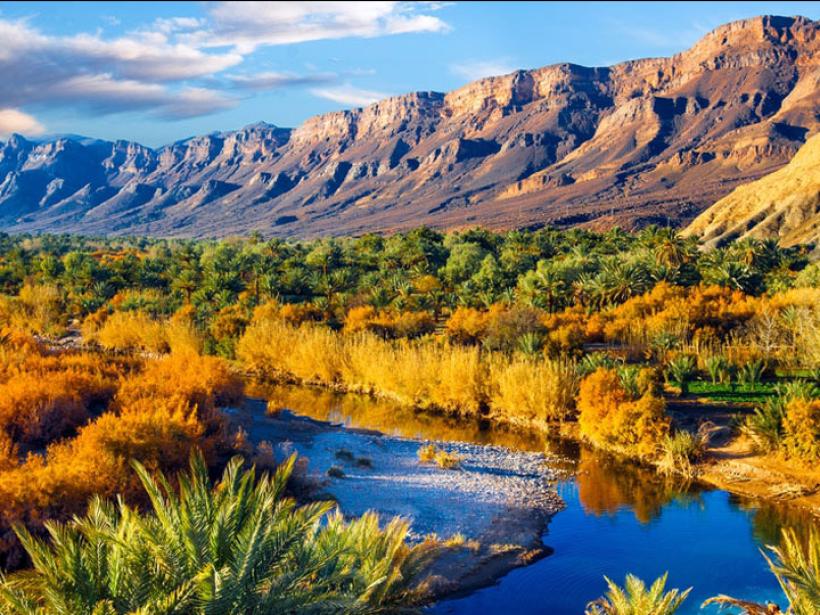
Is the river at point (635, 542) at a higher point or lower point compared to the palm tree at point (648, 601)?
lower

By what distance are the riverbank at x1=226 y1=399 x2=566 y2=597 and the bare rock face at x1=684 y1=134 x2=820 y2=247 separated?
159ft

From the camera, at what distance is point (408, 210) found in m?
192

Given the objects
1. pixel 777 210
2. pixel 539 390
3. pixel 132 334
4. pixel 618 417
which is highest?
pixel 777 210

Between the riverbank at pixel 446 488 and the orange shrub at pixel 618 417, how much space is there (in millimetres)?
1515

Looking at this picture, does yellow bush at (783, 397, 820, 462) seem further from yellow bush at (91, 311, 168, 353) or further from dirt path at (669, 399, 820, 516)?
yellow bush at (91, 311, 168, 353)

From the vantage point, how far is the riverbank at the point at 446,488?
13.4 meters

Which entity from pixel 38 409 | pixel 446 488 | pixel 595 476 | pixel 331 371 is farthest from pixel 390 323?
pixel 38 409

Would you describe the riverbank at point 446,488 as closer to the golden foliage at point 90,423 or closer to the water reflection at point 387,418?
the water reflection at point 387,418

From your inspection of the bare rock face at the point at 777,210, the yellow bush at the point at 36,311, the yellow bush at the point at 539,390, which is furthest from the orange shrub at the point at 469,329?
the bare rock face at the point at 777,210

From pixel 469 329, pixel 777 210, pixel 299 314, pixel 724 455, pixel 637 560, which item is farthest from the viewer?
pixel 777 210

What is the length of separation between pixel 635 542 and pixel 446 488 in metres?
4.20

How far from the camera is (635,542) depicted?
45.8ft

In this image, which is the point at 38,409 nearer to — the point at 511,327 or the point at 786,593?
the point at 786,593

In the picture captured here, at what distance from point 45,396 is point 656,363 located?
17.6 metres
